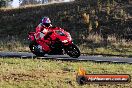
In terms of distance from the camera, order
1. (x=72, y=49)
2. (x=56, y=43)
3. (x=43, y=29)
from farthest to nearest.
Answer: (x=72, y=49)
(x=56, y=43)
(x=43, y=29)

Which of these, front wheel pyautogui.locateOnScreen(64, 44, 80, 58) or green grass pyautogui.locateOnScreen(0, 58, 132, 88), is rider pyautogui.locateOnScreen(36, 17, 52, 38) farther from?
green grass pyautogui.locateOnScreen(0, 58, 132, 88)

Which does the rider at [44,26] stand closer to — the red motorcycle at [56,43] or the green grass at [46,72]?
the red motorcycle at [56,43]

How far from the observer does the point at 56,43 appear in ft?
55.0

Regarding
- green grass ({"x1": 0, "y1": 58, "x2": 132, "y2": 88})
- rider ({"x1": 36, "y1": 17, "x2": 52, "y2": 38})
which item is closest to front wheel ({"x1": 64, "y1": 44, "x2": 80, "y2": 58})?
green grass ({"x1": 0, "y1": 58, "x2": 132, "y2": 88})

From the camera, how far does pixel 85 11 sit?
44469 millimetres

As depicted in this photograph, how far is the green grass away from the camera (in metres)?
15.2

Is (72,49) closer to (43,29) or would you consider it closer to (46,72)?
(46,72)

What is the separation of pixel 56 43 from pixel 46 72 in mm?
1465

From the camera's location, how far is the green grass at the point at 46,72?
15.2m

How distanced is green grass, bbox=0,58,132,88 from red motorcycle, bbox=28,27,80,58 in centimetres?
102

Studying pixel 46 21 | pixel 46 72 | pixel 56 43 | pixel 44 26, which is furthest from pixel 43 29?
pixel 46 72

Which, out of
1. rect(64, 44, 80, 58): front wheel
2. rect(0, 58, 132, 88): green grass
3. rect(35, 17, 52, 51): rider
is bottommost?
rect(0, 58, 132, 88): green grass

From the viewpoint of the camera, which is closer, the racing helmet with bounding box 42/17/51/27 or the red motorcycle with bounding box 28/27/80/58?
the racing helmet with bounding box 42/17/51/27

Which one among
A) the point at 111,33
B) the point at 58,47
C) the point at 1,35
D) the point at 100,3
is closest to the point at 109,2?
the point at 100,3
